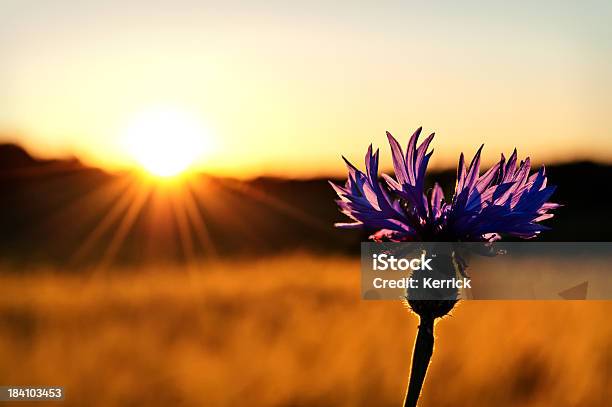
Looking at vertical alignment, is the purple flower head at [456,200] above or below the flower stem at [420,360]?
above

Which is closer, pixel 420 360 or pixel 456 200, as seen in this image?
pixel 420 360

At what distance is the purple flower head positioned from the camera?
1.58 meters

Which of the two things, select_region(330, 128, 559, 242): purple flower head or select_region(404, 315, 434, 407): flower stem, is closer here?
select_region(404, 315, 434, 407): flower stem

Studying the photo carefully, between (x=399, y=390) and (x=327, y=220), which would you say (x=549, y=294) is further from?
(x=327, y=220)

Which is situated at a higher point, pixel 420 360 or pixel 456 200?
pixel 456 200

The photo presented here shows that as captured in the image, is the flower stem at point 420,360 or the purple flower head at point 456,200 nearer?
the flower stem at point 420,360

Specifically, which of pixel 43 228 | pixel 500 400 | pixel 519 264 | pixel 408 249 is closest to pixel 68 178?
pixel 43 228

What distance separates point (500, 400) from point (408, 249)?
2460 millimetres

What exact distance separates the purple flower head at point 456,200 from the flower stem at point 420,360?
0.23 meters

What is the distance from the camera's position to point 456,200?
5.32 feet

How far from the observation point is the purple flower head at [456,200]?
1.58 metres

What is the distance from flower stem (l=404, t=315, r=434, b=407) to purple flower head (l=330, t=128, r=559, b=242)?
0.74 ft

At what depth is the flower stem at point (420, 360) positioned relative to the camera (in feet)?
4.52

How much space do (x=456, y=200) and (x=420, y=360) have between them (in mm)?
368
